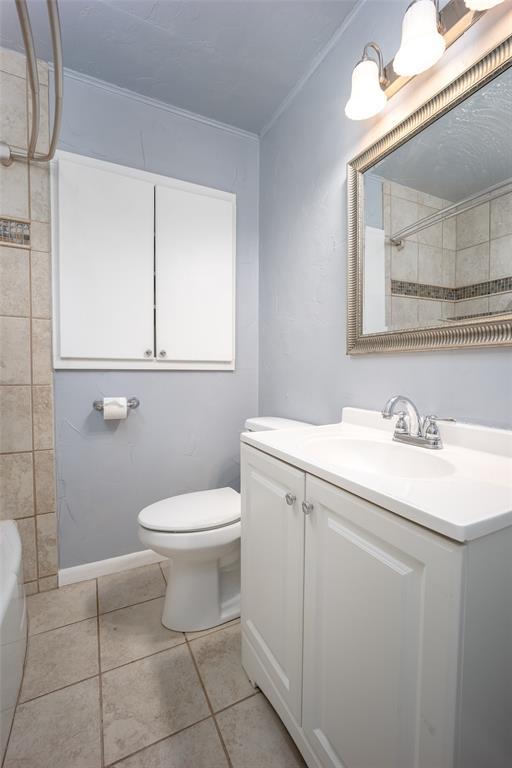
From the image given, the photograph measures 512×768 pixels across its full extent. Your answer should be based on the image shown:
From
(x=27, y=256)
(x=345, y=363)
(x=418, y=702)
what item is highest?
(x=27, y=256)

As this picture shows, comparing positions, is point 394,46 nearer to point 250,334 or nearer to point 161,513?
point 250,334

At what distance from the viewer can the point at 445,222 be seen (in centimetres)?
97

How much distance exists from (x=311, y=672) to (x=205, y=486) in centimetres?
119

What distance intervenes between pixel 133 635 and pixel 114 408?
2.98 feet

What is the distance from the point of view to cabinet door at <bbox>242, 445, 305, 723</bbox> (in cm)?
81

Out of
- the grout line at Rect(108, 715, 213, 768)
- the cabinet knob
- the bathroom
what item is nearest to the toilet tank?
the bathroom

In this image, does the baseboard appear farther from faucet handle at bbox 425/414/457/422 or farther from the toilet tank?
faucet handle at bbox 425/414/457/422

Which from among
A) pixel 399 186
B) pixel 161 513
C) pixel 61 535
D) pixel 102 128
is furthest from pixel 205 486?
pixel 102 128

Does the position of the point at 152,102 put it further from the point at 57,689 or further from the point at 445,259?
the point at 57,689

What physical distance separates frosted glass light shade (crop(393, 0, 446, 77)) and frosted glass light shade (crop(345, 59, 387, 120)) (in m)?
0.14

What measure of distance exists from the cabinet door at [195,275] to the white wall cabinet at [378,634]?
1.03 meters

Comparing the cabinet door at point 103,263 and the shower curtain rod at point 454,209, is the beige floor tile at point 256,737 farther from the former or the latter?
the shower curtain rod at point 454,209

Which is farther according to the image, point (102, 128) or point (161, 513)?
Answer: point (102, 128)

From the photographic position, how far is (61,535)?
156cm
